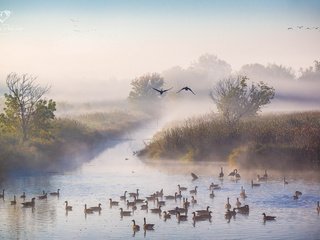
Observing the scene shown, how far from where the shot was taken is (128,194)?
1667 inches

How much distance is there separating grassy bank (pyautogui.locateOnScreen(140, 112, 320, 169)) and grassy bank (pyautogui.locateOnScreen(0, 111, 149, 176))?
7.91 metres

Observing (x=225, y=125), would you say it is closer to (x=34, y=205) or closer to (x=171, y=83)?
(x=34, y=205)

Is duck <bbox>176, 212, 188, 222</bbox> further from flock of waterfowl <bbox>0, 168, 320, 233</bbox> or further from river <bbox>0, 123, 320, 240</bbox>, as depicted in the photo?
river <bbox>0, 123, 320, 240</bbox>

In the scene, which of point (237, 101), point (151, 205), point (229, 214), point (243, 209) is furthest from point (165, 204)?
point (237, 101)

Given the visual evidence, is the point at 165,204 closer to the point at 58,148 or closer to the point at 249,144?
the point at 249,144

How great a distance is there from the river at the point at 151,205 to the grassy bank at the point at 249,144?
8.43 feet

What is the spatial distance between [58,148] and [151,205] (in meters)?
28.4

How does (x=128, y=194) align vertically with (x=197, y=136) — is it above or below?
below

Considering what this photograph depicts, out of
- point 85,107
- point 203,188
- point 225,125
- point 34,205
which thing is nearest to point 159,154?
point 225,125

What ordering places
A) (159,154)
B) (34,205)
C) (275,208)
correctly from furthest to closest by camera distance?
(159,154), (34,205), (275,208)

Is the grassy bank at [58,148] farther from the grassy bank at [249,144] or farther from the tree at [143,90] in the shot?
the tree at [143,90]

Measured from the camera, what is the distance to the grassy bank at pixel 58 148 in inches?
A: 2207

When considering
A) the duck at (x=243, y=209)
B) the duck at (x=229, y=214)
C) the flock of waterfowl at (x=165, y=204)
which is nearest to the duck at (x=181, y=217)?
the flock of waterfowl at (x=165, y=204)

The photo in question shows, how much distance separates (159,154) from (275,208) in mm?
27302
